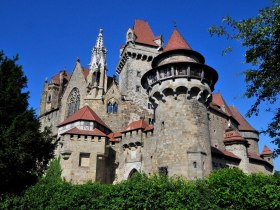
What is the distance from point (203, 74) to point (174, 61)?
99.2 inches

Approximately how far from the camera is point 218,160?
Result: 31.1m

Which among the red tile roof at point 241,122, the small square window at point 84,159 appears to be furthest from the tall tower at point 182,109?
the red tile roof at point 241,122

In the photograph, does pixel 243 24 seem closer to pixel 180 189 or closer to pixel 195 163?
pixel 180 189

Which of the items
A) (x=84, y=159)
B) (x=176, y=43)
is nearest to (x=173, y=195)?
(x=176, y=43)

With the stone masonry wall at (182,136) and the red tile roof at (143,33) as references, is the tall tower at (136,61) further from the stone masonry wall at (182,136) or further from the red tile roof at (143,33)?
the stone masonry wall at (182,136)

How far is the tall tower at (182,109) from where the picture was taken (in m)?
22.3

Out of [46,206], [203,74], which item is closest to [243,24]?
[203,74]

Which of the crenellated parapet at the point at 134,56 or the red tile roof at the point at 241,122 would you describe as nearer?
the crenellated parapet at the point at 134,56

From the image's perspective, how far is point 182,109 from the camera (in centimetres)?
2366

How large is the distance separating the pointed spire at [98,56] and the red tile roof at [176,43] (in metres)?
17.2

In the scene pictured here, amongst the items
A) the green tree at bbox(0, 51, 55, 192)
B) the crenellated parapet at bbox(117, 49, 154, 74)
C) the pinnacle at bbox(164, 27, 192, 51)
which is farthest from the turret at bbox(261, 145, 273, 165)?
the green tree at bbox(0, 51, 55, 192)

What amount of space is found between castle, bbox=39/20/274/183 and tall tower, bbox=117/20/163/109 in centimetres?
14

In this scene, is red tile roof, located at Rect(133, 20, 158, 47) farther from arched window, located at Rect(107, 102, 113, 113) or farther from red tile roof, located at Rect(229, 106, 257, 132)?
red tile roof, located at Rect(229, 106, 257, 132)

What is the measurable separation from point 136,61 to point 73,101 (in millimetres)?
10551
